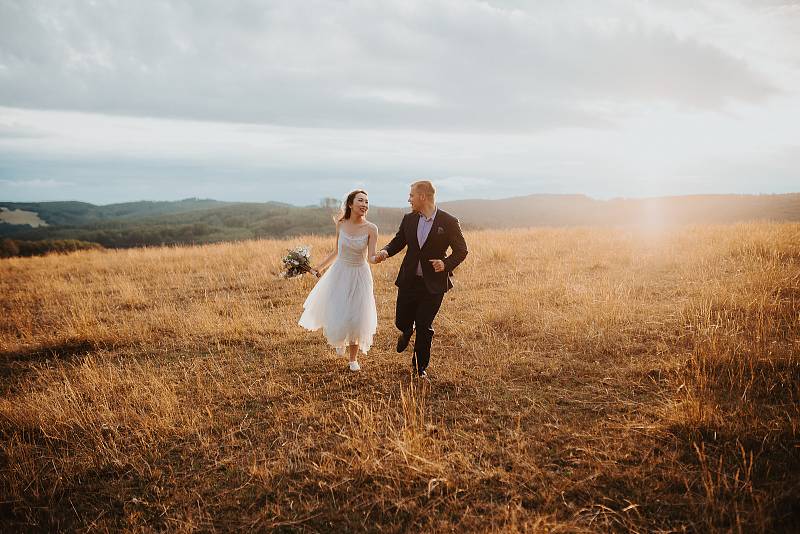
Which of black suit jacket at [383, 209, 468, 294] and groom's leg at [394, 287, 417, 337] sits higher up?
black suit jacket at [383, 209, 468, 294]

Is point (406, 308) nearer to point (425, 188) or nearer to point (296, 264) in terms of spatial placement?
point (425, 188)

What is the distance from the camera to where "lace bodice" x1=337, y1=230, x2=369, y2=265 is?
19.6ft

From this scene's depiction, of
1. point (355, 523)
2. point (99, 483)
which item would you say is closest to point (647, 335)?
point (355, 523)

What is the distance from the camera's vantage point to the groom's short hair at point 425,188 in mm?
5504

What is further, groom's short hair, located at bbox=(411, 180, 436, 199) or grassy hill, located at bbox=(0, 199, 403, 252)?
grassy hill, located at bbox=(0, 199, 403, 252)

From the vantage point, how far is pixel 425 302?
5609 mm

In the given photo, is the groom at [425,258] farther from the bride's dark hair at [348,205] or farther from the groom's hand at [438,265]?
the bride's dark hair at [348,205]

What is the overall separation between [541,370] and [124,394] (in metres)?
5.36

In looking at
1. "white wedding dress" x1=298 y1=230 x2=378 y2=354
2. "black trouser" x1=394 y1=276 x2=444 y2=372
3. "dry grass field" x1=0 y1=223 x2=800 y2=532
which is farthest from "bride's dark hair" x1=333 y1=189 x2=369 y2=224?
"dry grass field" x1=0 y1=223 x2=800 y2=532

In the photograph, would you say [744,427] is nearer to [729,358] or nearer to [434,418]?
[729,358]

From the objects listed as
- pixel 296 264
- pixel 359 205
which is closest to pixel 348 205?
pixel 359 205

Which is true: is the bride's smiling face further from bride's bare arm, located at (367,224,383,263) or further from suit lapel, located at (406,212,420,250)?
suit lapel, located at (406,212,420,250)

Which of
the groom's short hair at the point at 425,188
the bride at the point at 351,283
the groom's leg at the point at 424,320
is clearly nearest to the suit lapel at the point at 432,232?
the groom's short hair at the point at 425,188

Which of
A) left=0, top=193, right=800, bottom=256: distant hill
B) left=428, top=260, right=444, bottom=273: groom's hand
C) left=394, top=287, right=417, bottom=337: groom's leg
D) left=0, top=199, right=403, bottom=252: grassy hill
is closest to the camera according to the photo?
left=428, top=260, right=444, bottom=273: groom's hand
